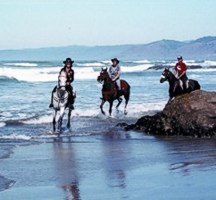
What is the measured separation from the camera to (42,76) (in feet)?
207

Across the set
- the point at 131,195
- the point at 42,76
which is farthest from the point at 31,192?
the point at 42,76

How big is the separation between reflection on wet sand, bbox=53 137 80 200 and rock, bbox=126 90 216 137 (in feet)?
9.29

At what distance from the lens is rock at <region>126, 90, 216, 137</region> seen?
53.0 feet

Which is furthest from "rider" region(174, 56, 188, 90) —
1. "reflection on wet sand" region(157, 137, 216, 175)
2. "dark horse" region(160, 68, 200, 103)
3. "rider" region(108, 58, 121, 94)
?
"reflection on wet sand" region(157, 137, 216, 175)

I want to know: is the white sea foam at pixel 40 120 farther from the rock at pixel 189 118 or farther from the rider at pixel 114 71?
the rock at pixel 189 118

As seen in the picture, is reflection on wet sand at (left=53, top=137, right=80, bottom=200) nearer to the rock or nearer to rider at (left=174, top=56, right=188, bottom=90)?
the rock

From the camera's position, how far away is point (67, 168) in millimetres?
11336

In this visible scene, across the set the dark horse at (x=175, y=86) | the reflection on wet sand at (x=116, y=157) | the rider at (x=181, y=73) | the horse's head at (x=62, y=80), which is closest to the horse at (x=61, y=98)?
the horse's head at (x=62, y=80)

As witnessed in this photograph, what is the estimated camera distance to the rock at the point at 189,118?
16141 millimetres

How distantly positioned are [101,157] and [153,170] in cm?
207

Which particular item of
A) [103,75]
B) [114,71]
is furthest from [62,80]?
[114,71]

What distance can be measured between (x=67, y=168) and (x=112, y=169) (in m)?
0.86

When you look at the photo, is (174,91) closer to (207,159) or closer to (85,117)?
(85,117)

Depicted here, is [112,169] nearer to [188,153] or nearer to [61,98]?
[188,153]
